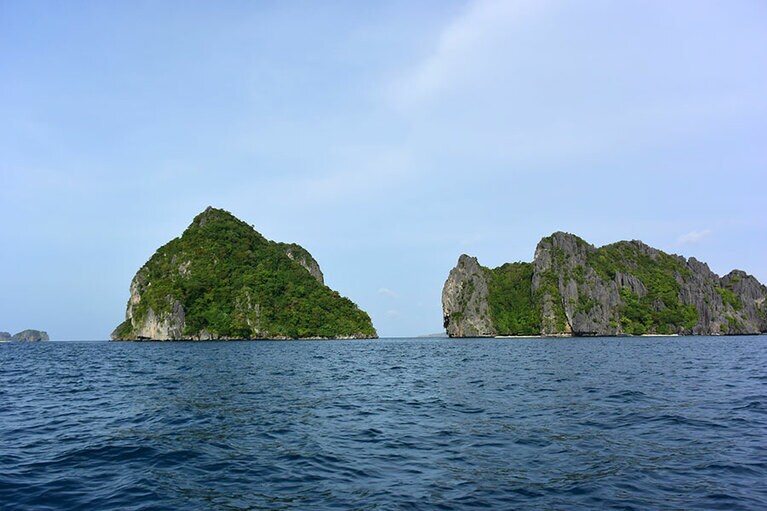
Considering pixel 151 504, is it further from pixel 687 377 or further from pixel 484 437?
pixel 687 377

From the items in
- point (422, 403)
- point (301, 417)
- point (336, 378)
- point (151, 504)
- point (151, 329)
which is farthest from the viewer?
point (151, 329)

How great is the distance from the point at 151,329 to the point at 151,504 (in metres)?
200

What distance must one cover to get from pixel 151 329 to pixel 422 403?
624 ft

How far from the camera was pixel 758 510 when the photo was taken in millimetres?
10109

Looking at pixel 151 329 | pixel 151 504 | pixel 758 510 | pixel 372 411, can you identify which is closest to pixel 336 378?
pixel 372 411

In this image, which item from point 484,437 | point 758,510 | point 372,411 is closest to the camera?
point 758,510

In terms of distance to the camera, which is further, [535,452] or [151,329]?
[151,329]

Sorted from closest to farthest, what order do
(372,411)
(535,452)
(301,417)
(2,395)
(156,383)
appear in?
(535,452) < (301,417) < (372,411) < (2,395) < (156,383)

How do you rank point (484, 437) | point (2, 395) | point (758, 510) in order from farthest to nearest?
point (2, 395) < point (484, 437) < point (758, 510)

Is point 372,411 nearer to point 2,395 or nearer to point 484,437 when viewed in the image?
point 484,437

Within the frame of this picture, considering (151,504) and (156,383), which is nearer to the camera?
(151,504)

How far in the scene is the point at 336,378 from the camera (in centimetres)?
4072

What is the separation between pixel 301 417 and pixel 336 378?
18750 millimetres

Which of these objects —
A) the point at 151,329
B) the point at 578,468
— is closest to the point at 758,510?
the point at 578,468
